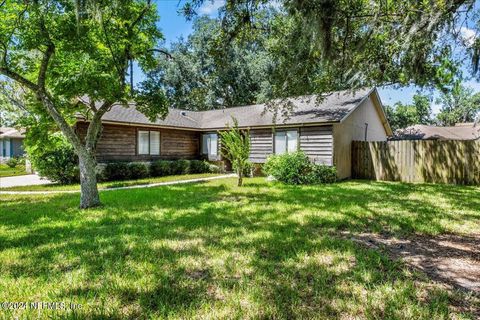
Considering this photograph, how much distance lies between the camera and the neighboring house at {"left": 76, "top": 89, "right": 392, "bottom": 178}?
13688 mm

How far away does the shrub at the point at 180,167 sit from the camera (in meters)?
16.9

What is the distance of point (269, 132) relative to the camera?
622 inches

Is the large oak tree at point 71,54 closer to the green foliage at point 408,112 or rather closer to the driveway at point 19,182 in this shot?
the driveway at point 19,182

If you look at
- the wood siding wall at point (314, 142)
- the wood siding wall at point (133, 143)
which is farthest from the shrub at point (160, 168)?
the wood siding wall at point (314, 142)

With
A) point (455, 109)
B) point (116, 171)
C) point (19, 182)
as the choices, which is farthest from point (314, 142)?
point (455, 109)

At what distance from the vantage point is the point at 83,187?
7281mm

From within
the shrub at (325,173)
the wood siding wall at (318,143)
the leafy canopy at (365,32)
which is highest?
the leafy canopy at (365,32)

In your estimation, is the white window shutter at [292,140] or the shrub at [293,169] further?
the white window shutter at [292,140]

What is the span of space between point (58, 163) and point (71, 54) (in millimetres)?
6589

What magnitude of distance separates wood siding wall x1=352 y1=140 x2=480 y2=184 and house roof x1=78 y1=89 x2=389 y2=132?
235cm

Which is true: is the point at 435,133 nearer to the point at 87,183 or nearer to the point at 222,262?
the point at 87,183

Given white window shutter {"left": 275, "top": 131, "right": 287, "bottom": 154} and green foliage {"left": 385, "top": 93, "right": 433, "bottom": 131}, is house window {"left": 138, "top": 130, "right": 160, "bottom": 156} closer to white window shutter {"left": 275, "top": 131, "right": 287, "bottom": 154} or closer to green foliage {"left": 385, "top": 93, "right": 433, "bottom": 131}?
white window shutter {"left": 275, "top": 131, "right": 287, "bottom": 154}

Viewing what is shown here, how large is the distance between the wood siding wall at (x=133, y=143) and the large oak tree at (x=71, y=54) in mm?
6469

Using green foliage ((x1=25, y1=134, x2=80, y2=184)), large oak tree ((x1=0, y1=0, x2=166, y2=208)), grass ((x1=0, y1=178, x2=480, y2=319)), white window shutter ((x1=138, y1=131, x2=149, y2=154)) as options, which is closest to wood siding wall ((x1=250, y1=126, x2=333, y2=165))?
grass ((x1=0, y1=178, x2=480, y2=319))
